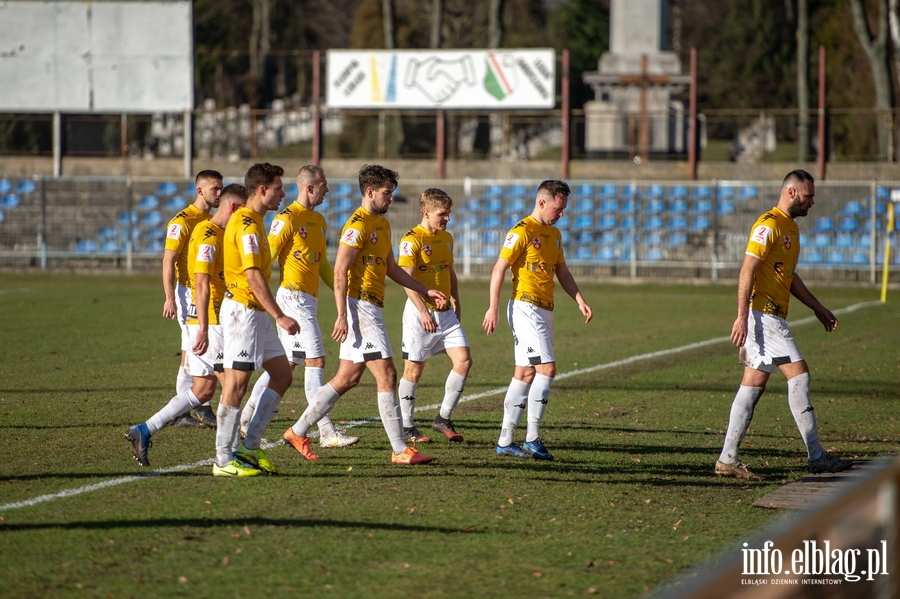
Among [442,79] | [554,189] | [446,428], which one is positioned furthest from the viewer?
[442,79]

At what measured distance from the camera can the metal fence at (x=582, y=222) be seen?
26109 millimetres

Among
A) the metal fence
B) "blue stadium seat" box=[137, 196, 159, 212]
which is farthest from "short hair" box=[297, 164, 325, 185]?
"blue stadium seat" box=[137, 196, 159, 212]

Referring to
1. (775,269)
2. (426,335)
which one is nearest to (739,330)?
(775,269)

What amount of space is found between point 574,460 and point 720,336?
28.6 ft

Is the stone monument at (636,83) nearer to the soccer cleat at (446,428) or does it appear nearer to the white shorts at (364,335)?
the soccer cleat at (446,428)

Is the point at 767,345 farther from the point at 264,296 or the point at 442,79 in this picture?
the point at 442,79

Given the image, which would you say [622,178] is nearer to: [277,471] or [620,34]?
[620,34]

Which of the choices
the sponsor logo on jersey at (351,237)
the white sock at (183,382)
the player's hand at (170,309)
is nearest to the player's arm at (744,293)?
the sponsor logo on jersey at (351,237)

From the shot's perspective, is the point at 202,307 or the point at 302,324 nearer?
the point at 202,307

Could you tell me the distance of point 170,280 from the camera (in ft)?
29.1

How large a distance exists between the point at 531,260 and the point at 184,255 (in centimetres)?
319

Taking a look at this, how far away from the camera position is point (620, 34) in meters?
33.8

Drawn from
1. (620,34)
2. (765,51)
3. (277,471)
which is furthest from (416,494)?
(765,51)

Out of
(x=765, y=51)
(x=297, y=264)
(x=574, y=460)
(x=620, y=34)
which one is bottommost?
(x=574, y=460)
